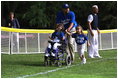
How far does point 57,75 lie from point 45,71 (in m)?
0.91

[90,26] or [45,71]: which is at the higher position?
[90,26]

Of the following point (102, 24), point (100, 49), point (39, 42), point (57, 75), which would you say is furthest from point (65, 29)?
point (102, 24)

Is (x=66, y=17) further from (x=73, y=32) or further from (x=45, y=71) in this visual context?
(x=45, y=71)

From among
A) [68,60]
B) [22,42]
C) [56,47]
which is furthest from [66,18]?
[22,42]

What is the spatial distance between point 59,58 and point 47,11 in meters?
22.4

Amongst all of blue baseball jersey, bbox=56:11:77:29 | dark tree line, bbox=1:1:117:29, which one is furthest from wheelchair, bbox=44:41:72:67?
dark tree line, bbox=1:1:117:29

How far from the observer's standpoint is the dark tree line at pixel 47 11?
32156mm

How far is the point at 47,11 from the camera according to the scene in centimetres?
3412

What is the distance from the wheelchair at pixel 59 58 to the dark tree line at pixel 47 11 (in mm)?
19509

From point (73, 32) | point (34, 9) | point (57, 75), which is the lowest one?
point (57, 75)

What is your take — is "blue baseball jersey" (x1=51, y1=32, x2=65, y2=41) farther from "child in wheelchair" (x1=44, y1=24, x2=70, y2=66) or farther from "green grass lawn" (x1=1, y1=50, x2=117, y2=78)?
"green grass lawn" (x1=1, y1=50, x2=117, y2=78)

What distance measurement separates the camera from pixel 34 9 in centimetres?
3216

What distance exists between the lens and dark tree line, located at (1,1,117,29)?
32.2m

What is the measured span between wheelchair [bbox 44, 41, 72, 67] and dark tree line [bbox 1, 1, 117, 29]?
768 inches
